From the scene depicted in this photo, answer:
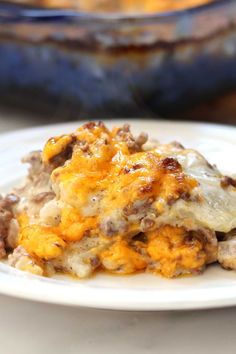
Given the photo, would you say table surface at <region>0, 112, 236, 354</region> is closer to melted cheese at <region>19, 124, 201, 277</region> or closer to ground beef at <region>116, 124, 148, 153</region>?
melted cheese at <region>19, 124, 201, 277</region>

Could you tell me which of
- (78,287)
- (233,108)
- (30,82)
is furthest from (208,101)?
(78,287)

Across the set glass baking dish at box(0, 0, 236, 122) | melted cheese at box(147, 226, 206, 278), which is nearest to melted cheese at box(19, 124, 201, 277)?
melted cheese at box(147, 226, 206, 278)

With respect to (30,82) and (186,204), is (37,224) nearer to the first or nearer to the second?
(186,204)

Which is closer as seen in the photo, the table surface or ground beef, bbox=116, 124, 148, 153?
the table surface

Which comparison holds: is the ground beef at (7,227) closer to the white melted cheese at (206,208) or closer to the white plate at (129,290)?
the white plate at (129,290)

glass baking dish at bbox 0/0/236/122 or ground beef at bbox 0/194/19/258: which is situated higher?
glass baking dish at bbox 0/0/236/122

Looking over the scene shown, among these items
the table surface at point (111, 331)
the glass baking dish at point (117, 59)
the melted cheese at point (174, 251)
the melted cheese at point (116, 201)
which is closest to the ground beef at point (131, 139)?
the melted cheese at point (116, 201)
